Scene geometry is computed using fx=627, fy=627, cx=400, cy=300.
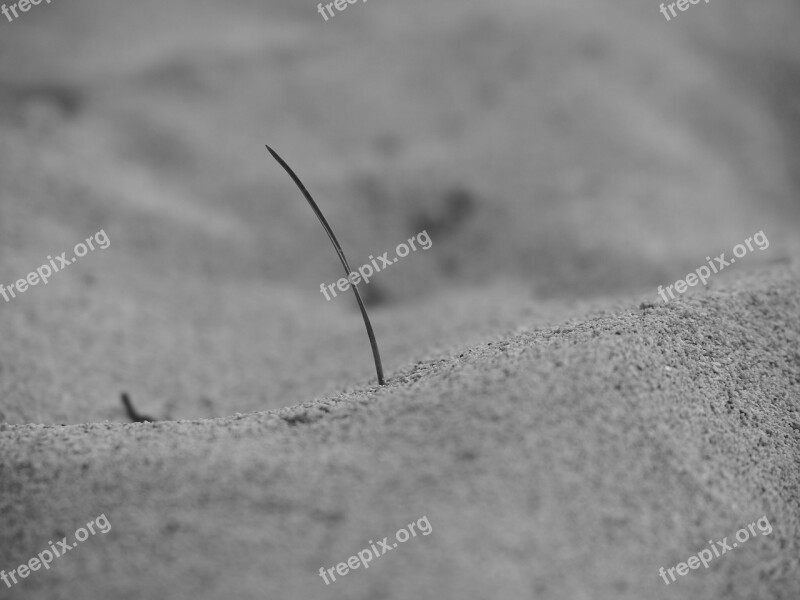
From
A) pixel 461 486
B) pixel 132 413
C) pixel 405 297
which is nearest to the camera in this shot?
pixel 461 486

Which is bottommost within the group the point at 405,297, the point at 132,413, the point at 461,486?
the point at 461,486

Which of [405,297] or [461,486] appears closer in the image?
[461,486]

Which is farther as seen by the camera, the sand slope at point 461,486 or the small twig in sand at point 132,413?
the small twig in sand at point 132,413

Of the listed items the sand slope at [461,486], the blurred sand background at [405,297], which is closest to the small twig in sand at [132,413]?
the blurred sand background at [405,297]

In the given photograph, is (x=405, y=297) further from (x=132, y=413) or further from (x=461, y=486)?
(x=461, y=486)

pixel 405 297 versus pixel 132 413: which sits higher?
pixel 405 297

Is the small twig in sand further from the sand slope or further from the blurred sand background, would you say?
the sand slope

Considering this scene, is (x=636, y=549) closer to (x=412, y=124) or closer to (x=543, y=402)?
(x=543, y=402)

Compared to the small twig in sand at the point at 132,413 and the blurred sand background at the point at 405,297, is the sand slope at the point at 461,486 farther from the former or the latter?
the small twig in sand at the point at 132,413

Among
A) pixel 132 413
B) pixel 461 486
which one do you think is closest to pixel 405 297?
pixel 132 413
